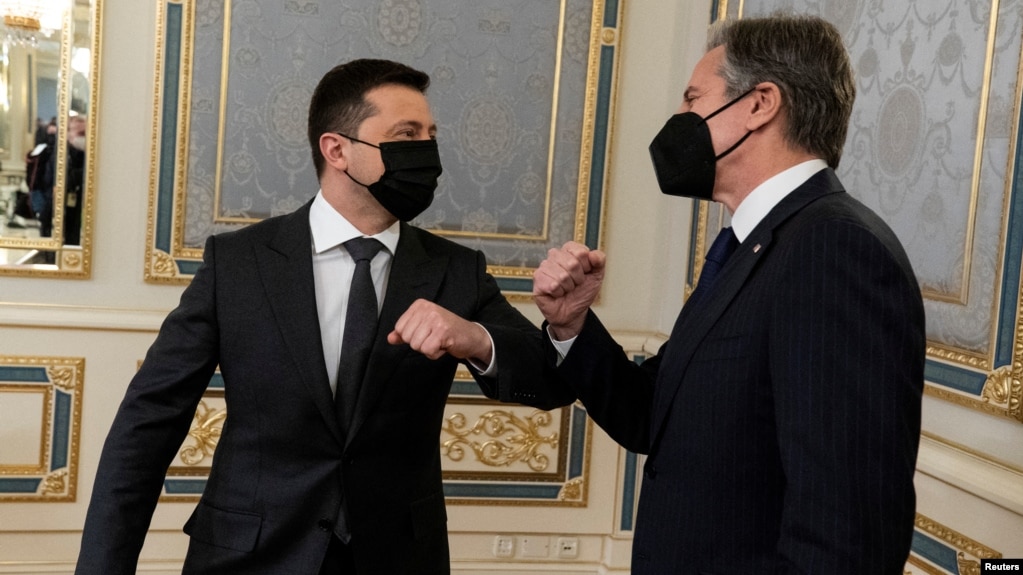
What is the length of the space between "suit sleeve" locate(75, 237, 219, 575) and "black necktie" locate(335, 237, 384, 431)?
257 mm

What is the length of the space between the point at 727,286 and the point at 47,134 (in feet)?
9.23

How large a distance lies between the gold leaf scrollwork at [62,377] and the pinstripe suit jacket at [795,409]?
2614 mm

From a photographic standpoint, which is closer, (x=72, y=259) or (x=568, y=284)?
(x=568, y=284)

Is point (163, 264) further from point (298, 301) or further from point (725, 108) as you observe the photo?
point (725, 108)

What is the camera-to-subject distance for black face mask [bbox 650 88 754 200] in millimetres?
1599

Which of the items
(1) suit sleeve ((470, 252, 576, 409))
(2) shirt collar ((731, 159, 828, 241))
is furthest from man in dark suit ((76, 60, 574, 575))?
(2) shirt collar ((731, 159, 828, 241))

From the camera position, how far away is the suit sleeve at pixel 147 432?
6.06 feet

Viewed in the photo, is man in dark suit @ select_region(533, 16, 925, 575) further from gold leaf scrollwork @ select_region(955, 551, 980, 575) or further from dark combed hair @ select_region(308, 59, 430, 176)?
gold leaf scrollwork @ select_region(955, 551, 980, 575)

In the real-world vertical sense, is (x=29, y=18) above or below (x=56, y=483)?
above

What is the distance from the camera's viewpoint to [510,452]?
3.87m

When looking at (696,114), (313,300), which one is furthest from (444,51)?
(696,114)

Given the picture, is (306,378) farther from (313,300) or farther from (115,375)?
(115,375)

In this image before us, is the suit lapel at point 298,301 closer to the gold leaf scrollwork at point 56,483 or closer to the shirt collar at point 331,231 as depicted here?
the shirt collar at point 331,231

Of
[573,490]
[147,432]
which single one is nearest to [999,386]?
[147,432]
